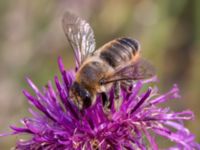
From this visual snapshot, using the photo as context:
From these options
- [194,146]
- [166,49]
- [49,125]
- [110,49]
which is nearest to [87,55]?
[110,49]

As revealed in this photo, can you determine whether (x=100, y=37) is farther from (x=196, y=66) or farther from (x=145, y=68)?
(x=145, y=68)

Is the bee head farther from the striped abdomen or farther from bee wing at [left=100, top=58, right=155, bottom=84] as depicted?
the striped abdomen

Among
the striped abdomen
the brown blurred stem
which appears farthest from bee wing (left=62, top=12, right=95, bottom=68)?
the brown blurred stem

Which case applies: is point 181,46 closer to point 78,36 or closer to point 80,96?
point 78,36

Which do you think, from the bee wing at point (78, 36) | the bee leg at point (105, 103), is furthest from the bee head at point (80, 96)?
the bee wing at point (78, 36)

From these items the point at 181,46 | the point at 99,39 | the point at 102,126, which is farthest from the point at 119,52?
the point at 181,46

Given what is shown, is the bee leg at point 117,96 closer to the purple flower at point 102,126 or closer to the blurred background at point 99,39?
the purple flower at point 102,126
